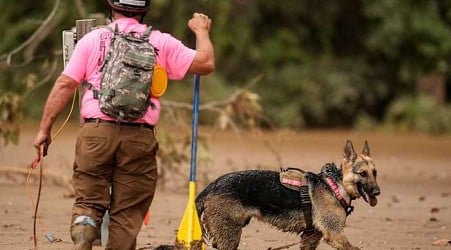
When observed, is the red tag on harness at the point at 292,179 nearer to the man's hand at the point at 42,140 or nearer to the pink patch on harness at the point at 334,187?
the pink patch on harness at the point at 334,187

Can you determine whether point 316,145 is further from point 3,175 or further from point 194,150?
point 194,150

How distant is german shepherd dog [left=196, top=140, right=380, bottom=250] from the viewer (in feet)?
29.4

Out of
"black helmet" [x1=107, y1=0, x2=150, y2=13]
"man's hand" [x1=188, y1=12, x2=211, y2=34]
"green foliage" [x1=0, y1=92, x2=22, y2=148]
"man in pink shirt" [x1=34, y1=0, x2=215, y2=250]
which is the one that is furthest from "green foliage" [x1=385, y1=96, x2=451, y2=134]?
"black helmet" [x1=107, y1=0, x2=150, y2=13]

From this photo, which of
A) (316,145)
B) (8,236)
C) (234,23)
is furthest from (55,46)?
(8,236)

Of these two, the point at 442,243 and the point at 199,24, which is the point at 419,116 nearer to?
the point at 442,243

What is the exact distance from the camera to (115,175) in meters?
7.53

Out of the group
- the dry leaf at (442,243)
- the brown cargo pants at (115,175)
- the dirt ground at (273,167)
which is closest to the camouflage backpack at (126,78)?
the brown cargo pants at (115,175)

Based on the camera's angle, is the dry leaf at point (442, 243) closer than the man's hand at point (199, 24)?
No

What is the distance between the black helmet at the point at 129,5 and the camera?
7438mm

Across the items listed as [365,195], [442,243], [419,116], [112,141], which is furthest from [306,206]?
[419,116]

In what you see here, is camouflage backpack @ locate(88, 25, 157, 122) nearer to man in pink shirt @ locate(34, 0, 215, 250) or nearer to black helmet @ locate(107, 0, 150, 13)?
man in pink shirt @ locate(34, 0, 215, 250)

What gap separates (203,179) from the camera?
15336mm

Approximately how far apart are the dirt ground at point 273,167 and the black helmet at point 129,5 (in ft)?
9.08

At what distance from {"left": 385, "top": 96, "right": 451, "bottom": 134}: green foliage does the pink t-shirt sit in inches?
829
